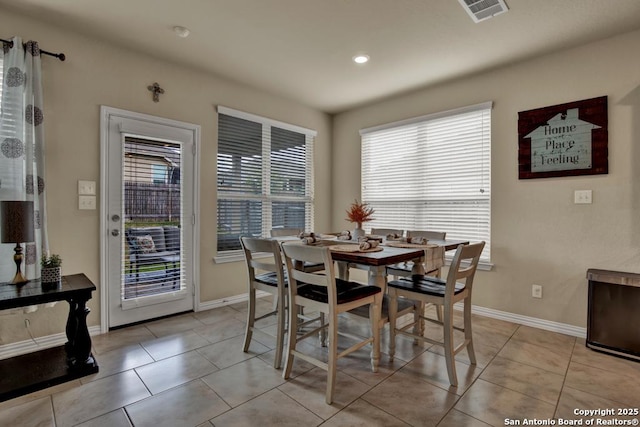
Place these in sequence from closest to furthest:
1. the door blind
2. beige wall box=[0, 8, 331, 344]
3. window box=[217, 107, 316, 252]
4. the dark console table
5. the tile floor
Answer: the tile floor → the dark console table → beige wall box=[0, 8, 331, 344] → the door blind → window box=[217, 107, 316, 252]

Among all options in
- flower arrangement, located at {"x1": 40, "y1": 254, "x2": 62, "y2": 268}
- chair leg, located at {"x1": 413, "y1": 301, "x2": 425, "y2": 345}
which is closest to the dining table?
chair leg, located at {"x1": 413, "y1": 301, "x2": 425, "y2": 345}

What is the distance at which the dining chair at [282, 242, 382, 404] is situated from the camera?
1864 mm

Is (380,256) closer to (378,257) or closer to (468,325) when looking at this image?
(378,257)

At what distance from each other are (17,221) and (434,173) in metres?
3.78

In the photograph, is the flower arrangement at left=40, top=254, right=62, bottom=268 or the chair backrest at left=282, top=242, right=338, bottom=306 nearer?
the chair backrest at left=282, top=242, right=338, bottom=306

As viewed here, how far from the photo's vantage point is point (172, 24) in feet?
8.49

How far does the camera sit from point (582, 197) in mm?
2840

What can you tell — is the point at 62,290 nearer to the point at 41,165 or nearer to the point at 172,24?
the point at 41,165

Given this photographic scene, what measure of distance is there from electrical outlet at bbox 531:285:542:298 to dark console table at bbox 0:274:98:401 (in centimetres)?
369

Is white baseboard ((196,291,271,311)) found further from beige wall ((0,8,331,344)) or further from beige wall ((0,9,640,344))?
beige wall ((0,8,331,344))

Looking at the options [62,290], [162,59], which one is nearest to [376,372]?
[62,290]

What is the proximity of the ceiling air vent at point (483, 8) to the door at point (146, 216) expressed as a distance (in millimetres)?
2700

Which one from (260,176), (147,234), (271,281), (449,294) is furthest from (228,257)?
(449,294)

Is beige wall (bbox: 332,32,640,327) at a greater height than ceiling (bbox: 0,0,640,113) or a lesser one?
lesser
